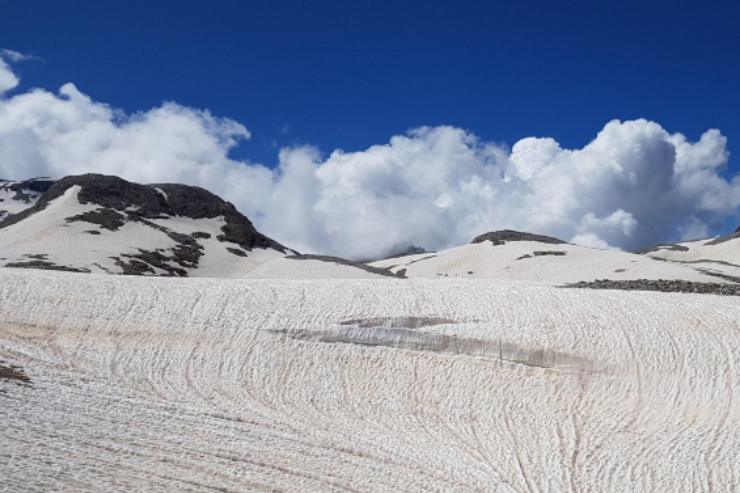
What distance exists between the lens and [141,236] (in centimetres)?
6494

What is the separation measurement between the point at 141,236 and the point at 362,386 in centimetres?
5060

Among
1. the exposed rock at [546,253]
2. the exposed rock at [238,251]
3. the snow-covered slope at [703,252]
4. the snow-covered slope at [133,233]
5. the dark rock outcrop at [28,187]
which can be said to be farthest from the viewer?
the dark rock outcrop at [28,187]

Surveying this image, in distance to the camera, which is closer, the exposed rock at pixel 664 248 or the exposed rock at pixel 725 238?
the exposed rock at pixel 725 238

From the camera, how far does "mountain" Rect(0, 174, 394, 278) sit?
54.0m

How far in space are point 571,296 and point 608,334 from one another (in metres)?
3.83

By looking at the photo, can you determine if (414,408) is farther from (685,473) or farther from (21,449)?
(21,449)

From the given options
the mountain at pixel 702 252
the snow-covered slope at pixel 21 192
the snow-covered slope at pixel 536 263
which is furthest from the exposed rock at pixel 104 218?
the snow-covered slope at pixel 21 192

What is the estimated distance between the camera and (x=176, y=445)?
13.3 m

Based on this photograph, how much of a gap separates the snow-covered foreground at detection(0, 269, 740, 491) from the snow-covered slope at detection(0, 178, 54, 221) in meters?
131

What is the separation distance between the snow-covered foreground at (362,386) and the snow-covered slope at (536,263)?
34891 mm

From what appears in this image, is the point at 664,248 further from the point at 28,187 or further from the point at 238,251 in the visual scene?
the point at 28,187

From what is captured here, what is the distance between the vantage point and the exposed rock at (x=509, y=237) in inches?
3263

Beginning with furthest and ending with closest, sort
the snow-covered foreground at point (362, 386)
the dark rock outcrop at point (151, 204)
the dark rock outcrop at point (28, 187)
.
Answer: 1. the dark rock outcrop at point (28, 187)
2. the dark rock outcrop at point (151, 204)
3. the snow-covered foreground at point (362, 386)

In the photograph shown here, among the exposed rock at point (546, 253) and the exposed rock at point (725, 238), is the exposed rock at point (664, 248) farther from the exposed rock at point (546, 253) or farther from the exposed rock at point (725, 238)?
the exposed rock at point (546, 253)
